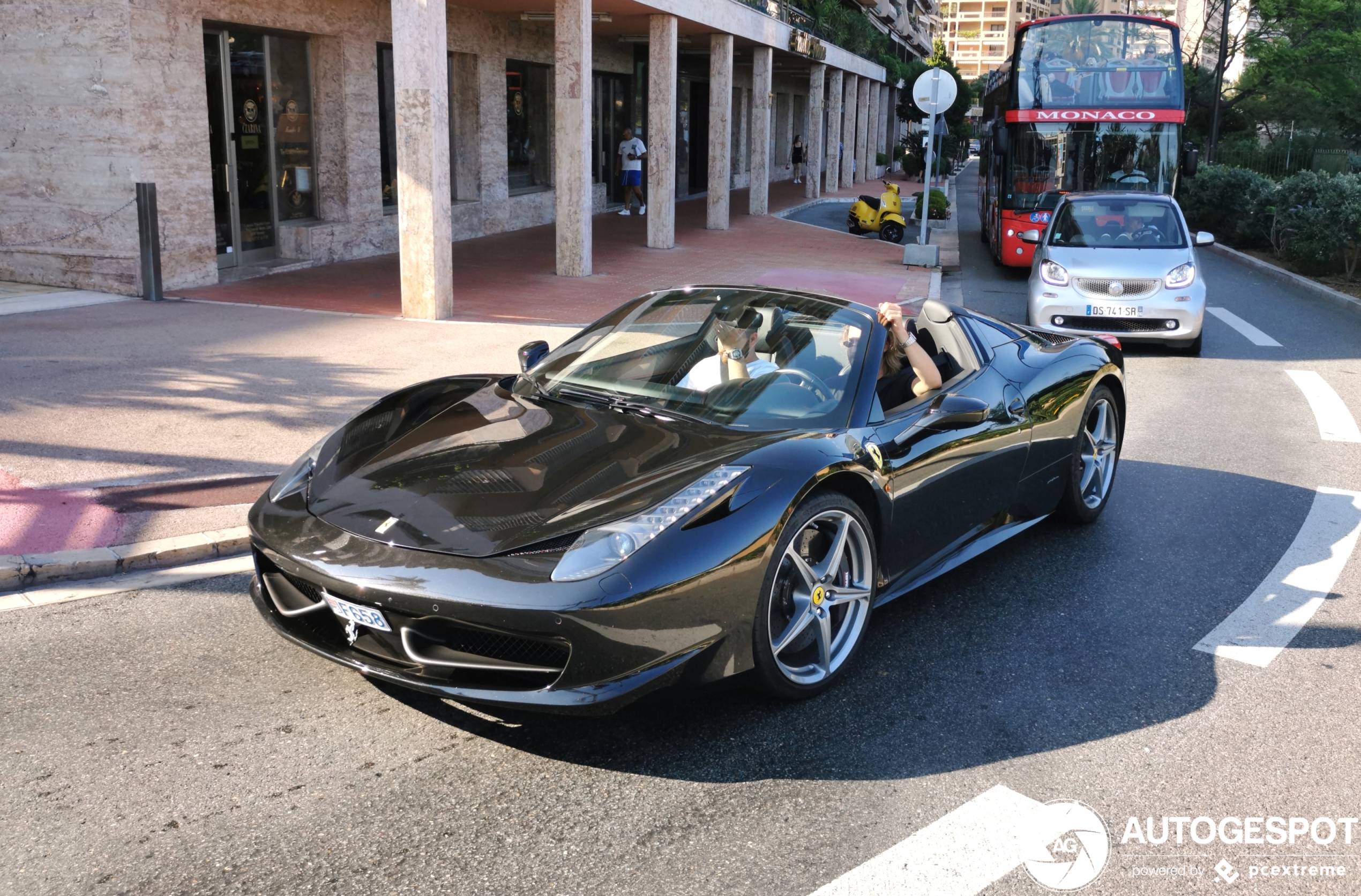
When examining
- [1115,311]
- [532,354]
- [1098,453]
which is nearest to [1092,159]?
[1115,311]

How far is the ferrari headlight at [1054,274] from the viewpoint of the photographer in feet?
40.5

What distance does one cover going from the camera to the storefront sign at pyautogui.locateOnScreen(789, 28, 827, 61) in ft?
96.2

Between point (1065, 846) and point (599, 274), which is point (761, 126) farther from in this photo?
point (1065, 846)

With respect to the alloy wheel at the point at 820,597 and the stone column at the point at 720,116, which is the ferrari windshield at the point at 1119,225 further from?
the stone column at the point at 720,116

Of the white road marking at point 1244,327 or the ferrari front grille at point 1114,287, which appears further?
the white road marking at point 1244,327

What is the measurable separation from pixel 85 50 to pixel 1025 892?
13.3 m

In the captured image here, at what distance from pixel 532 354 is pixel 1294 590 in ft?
11.9

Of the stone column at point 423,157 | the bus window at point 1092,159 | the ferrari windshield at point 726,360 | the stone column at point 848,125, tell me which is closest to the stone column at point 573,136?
the stone column at point 423,157

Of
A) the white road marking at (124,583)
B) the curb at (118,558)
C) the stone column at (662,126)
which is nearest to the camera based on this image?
the white road marking at (124,583)

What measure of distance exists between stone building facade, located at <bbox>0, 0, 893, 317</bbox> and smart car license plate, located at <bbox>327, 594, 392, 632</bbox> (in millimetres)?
9258

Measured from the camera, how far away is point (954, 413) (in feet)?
15.2

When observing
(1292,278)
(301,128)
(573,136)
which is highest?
(301,128)

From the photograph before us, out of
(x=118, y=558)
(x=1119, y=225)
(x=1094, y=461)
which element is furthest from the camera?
(x=1119, y=225)

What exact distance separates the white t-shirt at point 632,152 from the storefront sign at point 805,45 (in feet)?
18.3
